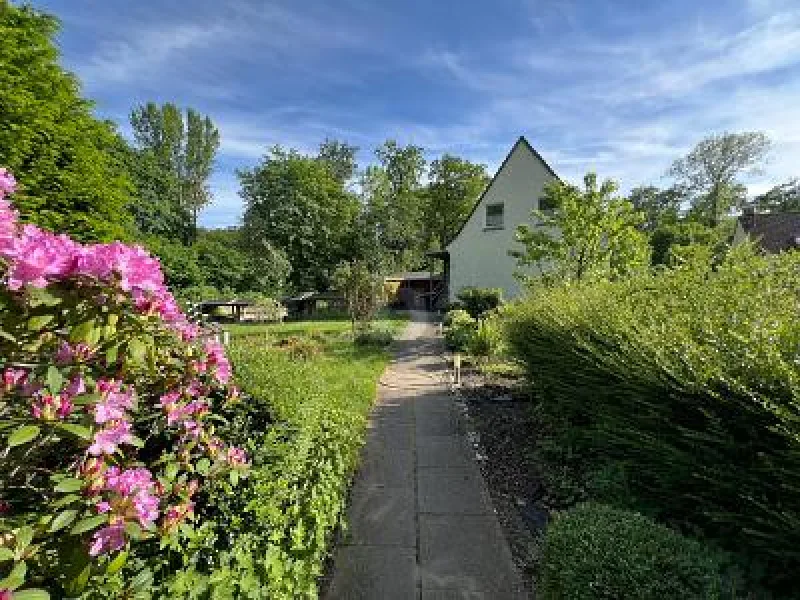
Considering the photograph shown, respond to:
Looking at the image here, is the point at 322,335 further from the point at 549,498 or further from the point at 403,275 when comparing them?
the point at 403,275

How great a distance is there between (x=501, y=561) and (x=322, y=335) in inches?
519

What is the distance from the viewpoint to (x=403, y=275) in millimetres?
38750

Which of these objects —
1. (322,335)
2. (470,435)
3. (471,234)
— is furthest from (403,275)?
(470,435)

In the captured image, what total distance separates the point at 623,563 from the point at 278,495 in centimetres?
195

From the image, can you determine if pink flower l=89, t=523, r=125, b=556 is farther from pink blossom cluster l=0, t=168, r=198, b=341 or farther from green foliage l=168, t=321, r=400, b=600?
pink blossom cluster l=0, t=168, r=198, b=341

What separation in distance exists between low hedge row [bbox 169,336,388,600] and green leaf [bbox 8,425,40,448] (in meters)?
0.93

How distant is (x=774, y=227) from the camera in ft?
95.1

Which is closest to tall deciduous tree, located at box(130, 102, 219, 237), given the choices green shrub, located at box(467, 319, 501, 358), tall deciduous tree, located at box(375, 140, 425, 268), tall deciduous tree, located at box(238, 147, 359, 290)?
tall deciduous tree, located at box(238, 147, 359, 290)

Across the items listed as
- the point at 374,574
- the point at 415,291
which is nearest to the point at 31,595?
the point at 374,574

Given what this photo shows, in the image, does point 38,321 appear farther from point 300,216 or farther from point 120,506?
point 300,216

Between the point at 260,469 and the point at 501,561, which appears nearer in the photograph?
the point at 260,469

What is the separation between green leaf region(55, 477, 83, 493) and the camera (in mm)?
1477

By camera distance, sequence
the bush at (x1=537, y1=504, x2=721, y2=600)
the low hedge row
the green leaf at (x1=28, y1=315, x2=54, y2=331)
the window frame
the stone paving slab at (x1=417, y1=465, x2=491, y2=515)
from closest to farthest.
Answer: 1. the green leaf at (x1=28, y1=315, x2=54, y2=331)
2. the low hedge row
3. the bush at (x1=537, y1=504, x2=721, y2=600)
4. the stone paving slab at (x1=417, y1=465, x2=491, y2=515)
5. the window frame

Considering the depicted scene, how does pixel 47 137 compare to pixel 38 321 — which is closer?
pixel 38 321
